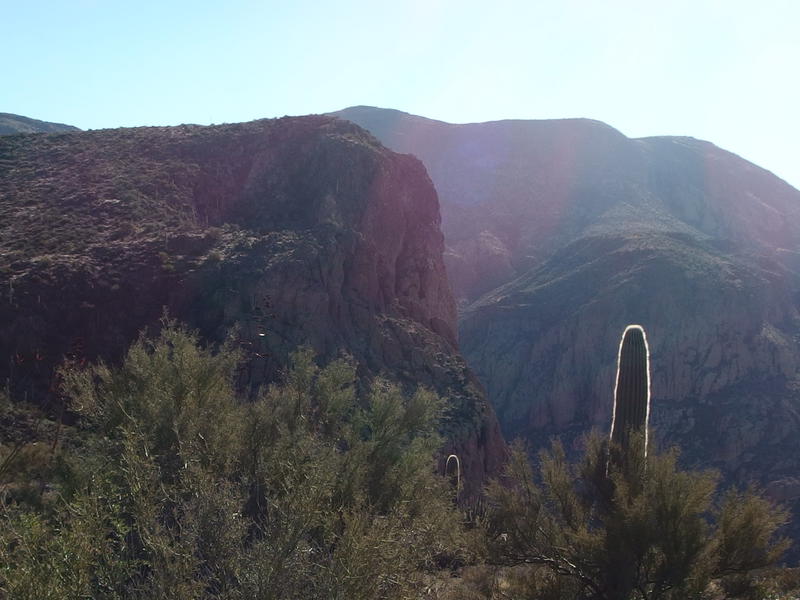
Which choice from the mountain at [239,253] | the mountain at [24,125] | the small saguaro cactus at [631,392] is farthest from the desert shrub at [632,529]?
the mountain at [24,125]

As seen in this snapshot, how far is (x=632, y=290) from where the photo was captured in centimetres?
5609

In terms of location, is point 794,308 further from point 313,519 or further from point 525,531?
point 313,519

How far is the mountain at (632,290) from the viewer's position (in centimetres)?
4831

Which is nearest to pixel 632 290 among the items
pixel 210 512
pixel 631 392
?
pixel 631 392

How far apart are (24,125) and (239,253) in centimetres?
6463

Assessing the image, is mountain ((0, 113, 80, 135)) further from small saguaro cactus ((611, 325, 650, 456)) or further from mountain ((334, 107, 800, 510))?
small saguaro cactus ((611, 325, 650, 456))

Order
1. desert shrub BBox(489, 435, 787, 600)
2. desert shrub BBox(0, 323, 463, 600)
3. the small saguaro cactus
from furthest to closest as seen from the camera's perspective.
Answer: the small saguaro cactus → desert shrub BBox(489, 435, 787, 600) → desert shrub BBox(0, 323, 463, 600)

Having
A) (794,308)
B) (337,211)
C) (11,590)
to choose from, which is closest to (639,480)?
(11,590)

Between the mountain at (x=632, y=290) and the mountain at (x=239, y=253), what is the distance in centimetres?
1828

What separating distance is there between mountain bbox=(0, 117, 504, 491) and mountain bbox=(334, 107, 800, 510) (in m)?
18.3

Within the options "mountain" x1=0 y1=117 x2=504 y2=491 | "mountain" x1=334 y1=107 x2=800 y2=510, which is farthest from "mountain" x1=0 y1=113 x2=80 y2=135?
"mountain" x1=334 y1=107 x2=800 y2=510

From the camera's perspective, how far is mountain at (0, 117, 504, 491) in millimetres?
26219

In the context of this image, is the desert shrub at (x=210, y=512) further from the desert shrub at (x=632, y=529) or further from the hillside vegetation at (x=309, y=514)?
the desert shrub at (x=632, y=529)

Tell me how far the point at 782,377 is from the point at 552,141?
47981 millimetres
